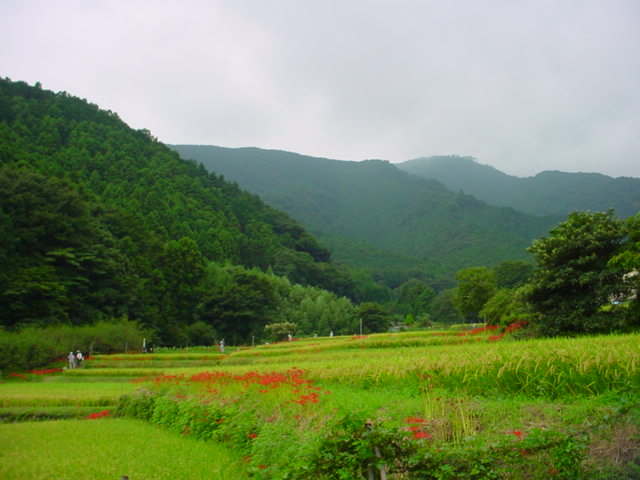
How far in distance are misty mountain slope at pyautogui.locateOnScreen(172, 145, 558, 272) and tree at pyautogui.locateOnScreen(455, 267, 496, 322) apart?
285 feet

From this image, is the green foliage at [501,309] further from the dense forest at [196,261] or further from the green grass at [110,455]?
the green grass at [110,455]

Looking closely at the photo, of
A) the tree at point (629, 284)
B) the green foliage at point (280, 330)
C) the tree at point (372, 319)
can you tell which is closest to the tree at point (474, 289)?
the tree at point (629, 284)

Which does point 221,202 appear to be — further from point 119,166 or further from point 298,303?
point 298,303

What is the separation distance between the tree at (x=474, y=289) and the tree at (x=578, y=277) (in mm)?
15063

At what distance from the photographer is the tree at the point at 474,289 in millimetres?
34112

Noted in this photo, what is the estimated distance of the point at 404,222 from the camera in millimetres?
173500

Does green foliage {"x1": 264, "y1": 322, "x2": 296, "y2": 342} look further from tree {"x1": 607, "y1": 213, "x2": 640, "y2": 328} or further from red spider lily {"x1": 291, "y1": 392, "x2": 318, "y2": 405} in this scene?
red spider lily {"x1": 291, "y1": 392, "x2": 318, "y2": 405}

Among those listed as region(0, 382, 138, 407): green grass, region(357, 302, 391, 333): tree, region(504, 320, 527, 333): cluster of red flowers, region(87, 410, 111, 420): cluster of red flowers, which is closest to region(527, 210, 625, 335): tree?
region(504, 320, 527, 333): cluster of red flowers

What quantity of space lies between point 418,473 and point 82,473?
5.91 m

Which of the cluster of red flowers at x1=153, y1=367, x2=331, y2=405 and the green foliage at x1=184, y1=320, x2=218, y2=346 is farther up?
the cluster of red flowers at x1=153, y1=367, x2=331, y2=405

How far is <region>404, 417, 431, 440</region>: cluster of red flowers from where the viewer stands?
17.2 ft

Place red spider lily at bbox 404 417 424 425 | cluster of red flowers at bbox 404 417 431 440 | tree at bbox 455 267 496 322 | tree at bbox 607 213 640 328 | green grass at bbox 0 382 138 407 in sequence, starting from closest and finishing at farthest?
→ cluster of red flowers at bbox 404 417 431 440
red spider lily at bbox 404 417 424 425
green grass at bbox 0 382 138 407
tree at bbox 607 213 640 328
tree at bbox 455 267 496 322

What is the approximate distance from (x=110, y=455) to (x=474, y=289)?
29823mm

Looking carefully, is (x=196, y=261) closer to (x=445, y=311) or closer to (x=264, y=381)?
(x=264, y=381)
